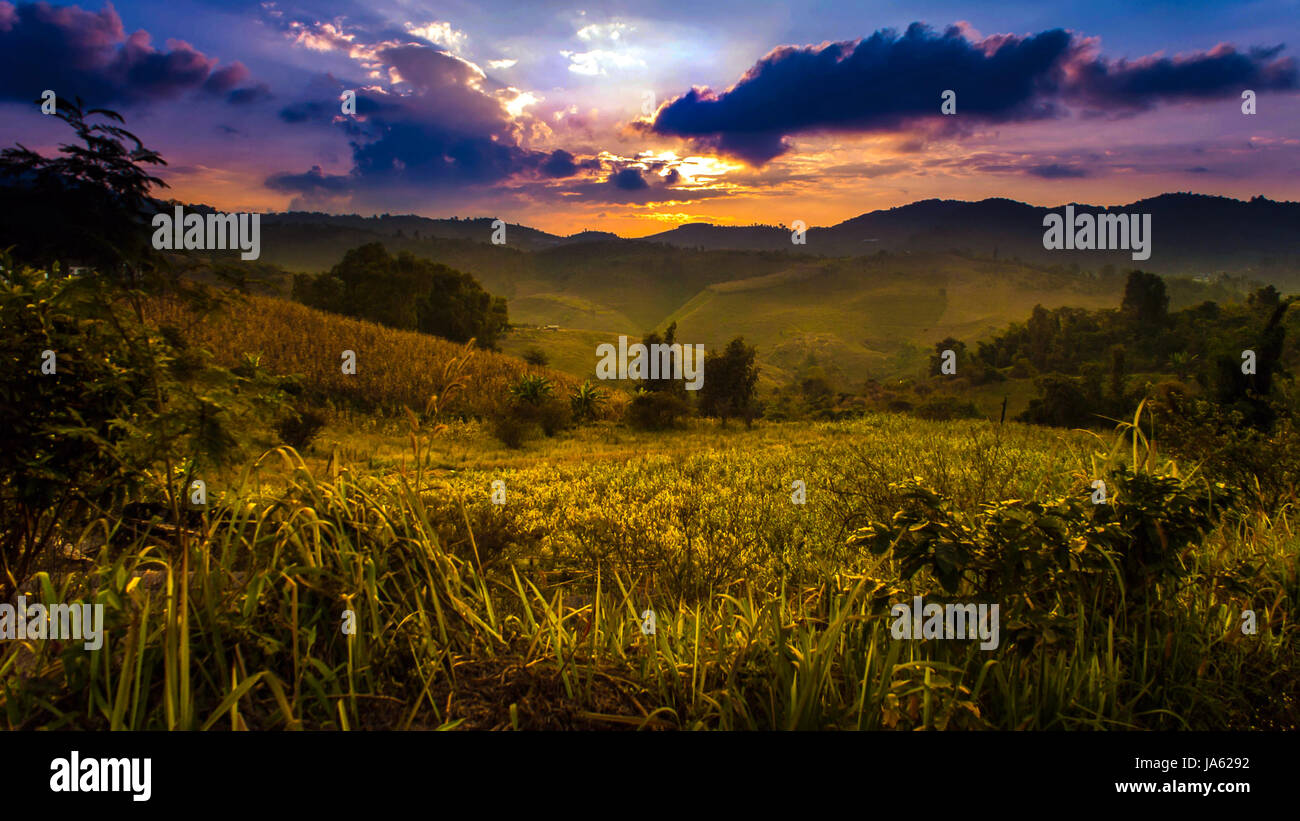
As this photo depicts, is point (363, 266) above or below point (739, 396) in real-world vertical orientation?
above

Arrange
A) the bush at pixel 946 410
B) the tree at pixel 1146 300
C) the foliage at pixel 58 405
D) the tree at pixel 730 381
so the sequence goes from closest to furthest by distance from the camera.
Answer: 1. the foliage at pixel 58 405
2. the bush at pixel 946 410
3. the tree at pixel 730 381
4. the tree at pixel 1146 300

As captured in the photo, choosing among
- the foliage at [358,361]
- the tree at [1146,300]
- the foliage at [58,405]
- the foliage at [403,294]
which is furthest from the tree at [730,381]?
the tree at [1146,300]

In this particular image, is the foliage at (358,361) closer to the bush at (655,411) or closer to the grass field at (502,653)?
the bush at (655,411)

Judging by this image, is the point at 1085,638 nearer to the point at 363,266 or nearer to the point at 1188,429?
the point at 1188,429

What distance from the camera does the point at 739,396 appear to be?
33156 mm

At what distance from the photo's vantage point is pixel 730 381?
110ft

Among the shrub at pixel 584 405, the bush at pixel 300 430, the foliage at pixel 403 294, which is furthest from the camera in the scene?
the foliage at pixel 403 294

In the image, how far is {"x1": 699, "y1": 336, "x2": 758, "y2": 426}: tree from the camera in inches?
1296

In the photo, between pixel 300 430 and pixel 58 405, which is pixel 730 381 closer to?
pixel 300 430

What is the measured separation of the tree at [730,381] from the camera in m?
32.9

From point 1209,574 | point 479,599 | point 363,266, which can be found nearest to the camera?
point 479,599

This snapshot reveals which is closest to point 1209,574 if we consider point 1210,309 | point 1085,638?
point 1085,638
